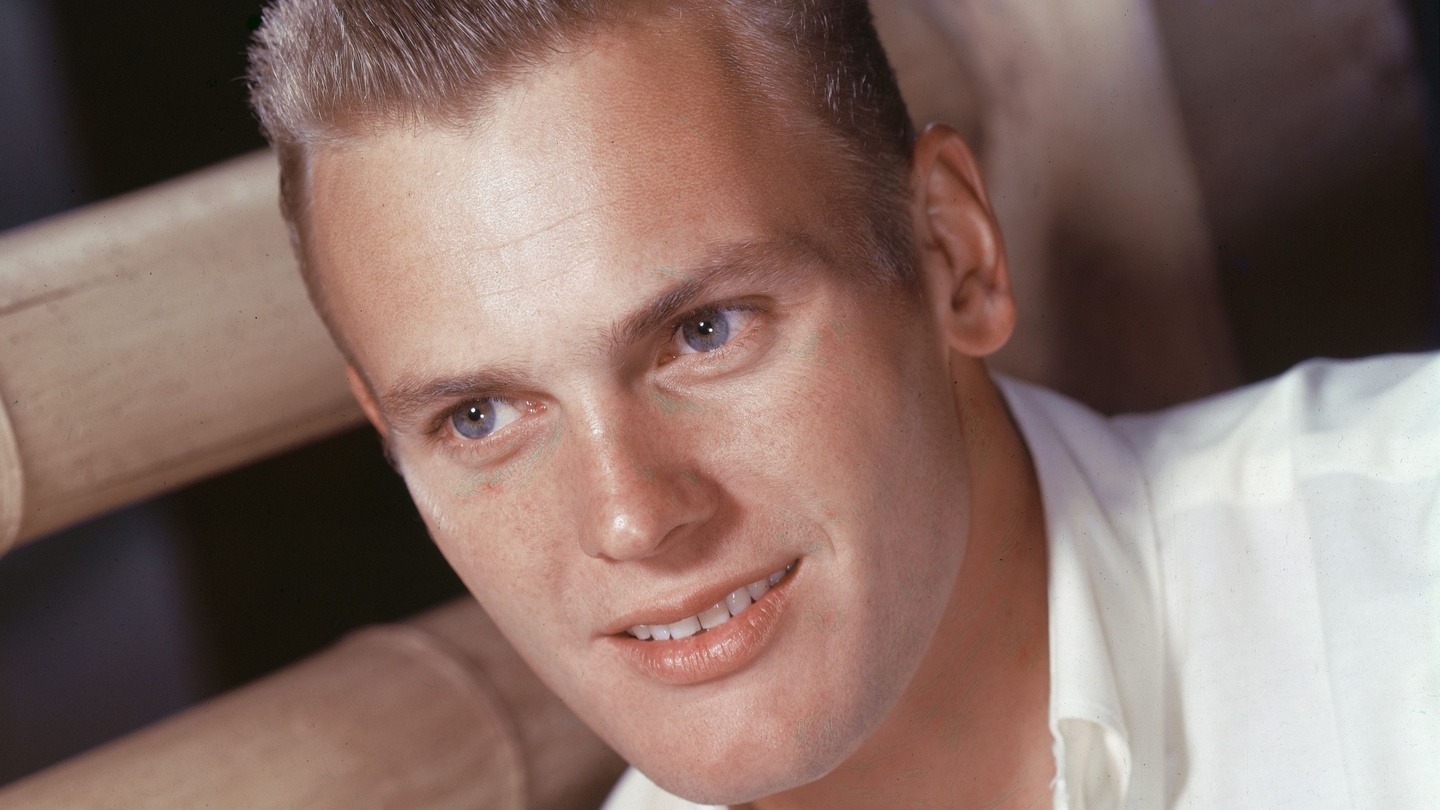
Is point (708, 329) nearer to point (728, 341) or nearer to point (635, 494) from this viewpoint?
point (728, 341)

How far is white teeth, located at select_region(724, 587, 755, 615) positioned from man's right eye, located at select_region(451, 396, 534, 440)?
0.78 ft

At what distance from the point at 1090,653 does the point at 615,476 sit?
0.52 meters

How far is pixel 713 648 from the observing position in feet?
3.76

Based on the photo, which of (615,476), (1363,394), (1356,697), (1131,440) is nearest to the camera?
(615,476)

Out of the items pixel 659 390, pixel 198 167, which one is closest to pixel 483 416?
pixel 659 390

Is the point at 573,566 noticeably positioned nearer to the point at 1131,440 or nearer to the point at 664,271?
the point at 664,271

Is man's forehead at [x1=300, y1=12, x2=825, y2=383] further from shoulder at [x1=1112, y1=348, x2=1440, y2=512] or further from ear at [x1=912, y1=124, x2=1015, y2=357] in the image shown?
shoulder at [x1=1112, y1=348, x2=1440, y2=512]

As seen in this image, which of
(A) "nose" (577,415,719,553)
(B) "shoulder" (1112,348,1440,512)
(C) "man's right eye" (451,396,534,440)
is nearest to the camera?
(A) "nose" (577,415,719,553)

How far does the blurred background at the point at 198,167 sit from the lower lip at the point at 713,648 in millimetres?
606

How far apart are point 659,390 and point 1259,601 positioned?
0.64 metres

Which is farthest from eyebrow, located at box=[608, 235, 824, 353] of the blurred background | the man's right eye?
the blurred background

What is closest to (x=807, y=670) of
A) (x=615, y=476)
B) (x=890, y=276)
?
(x=615, y=476)

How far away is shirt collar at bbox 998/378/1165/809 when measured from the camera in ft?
4.16

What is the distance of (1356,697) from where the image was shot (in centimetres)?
122
